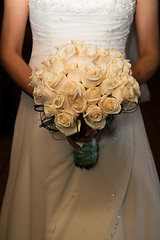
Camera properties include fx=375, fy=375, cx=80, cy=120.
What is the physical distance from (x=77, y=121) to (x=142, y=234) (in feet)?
2.29

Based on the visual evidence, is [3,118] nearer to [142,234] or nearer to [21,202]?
[21,202]

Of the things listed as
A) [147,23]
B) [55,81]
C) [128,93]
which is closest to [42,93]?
[55,81]

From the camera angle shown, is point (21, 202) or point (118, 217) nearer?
point (118, 217)

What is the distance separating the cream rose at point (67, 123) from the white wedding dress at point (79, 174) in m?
0.40

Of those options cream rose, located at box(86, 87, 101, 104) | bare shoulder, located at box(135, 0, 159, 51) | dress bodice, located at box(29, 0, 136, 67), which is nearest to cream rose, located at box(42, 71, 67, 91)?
cream rose, located at box(86, 87, 101, 104)

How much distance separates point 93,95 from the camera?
1.39 metres

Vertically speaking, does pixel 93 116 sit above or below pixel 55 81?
below

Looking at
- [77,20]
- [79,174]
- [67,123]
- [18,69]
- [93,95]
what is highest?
[77,20]

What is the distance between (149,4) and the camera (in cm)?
203

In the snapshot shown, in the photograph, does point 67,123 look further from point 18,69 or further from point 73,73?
point 18,69

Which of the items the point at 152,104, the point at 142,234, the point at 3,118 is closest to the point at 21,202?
the point at 142,234

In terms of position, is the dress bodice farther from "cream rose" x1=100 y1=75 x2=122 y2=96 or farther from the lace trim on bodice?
"cream rose" x1=100 y1=75 x2=122 y2=96

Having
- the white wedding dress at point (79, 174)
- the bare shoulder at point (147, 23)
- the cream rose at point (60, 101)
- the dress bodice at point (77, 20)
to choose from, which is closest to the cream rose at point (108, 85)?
the cream rose at point (60, 101)

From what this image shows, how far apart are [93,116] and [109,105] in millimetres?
72
